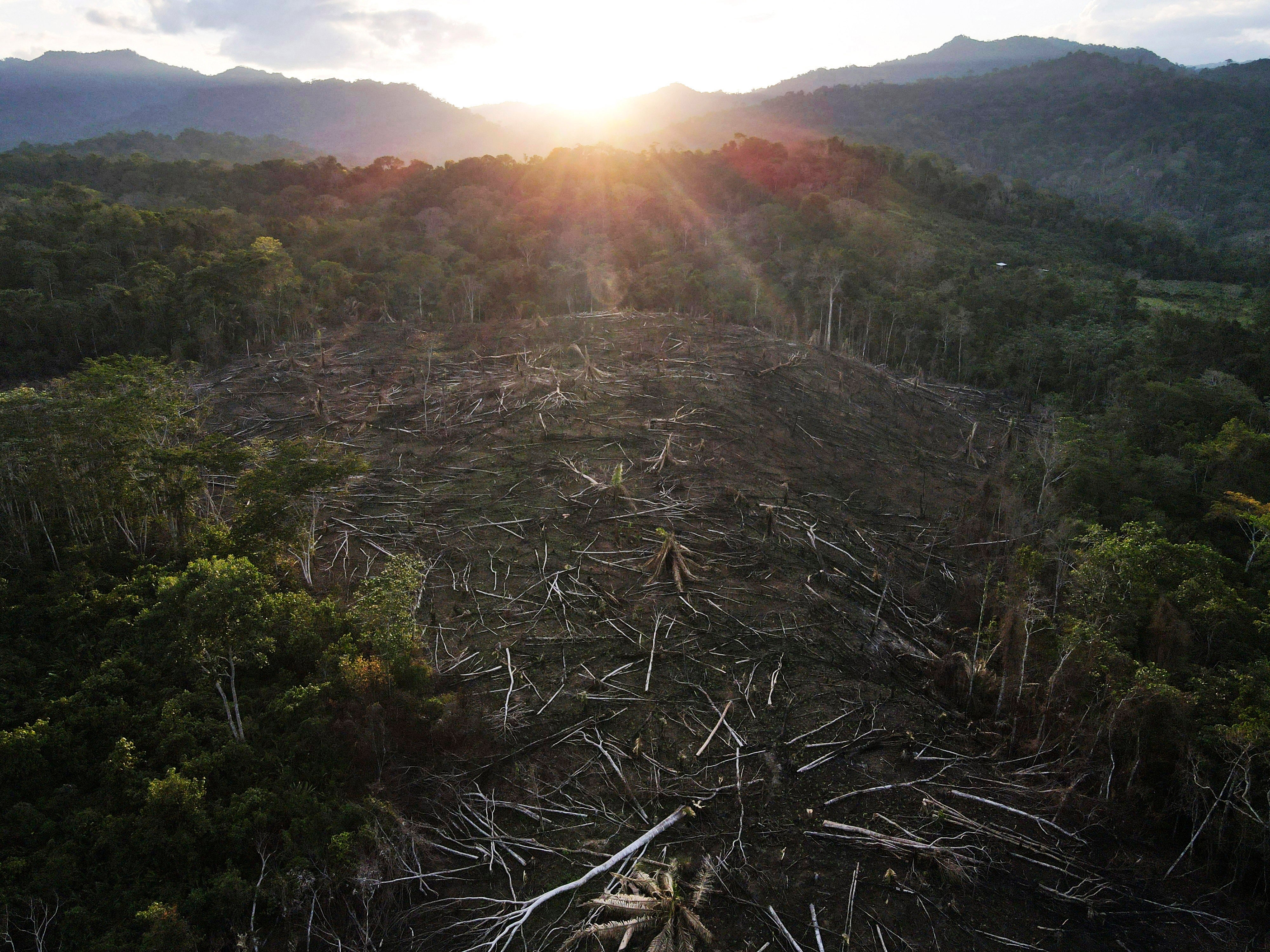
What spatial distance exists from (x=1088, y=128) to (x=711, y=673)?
409ft

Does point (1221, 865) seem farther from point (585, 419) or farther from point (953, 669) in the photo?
point (585, 419)

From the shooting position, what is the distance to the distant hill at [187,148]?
2448 inches

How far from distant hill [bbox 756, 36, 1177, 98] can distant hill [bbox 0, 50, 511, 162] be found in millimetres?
77098

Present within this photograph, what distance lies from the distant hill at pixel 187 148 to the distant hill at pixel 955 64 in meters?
112

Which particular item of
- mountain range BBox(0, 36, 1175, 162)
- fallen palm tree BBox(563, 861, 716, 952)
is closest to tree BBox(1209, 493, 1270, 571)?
fallen palm tree BBox(563, 861, 716, 952)

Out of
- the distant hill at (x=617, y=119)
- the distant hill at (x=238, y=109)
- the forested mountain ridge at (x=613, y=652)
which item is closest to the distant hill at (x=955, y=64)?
the distant hill at (x=617, y=119)

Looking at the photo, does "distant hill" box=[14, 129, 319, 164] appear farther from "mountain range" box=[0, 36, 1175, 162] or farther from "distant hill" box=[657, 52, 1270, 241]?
"distant hill" box=[657, 52, 1270, 241]

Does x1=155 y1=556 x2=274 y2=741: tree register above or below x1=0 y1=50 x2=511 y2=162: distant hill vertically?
below

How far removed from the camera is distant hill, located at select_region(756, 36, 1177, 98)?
16250 cm

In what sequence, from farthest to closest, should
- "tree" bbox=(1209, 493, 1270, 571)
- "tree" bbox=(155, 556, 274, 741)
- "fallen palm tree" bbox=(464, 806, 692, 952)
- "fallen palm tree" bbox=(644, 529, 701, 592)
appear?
"fallen palm tree" bbox=(644, 529, 701, 592)
"tree" bbox=(1209, 493, 1270, 571)
"tree" bbox=(155, 556, 274, 741)
"fallen palm tree" bbox=(464, 806, 692, 952)

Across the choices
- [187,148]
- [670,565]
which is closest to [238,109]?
[187,148]

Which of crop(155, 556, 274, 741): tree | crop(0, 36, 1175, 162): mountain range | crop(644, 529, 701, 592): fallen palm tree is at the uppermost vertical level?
crop(0, 36, 1175, 162): mountain range

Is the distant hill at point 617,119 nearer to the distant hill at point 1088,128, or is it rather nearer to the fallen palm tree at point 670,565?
the distant hill at point 1088,128

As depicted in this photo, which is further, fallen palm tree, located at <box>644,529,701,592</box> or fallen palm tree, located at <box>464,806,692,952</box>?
fallen palm tree, located at <box>644,529,701,592</box>
